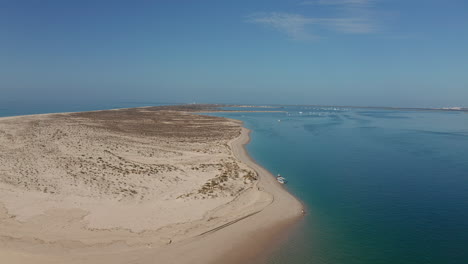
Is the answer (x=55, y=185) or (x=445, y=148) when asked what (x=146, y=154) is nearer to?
(x=55, y=185)

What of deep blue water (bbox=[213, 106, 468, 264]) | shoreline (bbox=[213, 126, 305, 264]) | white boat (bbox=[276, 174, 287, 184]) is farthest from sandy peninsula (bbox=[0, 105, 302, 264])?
deep blue water (bbox=[213, 106, 468, 264])

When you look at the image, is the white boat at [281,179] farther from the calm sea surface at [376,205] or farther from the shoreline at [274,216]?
the calm sea surface at [376,205]

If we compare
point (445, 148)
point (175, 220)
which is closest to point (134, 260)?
point (175, 220)

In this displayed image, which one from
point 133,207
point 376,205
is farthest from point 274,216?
point 133,207

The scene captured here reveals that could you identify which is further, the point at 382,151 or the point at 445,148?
the point at 445,148

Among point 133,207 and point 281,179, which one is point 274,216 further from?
point 133,207

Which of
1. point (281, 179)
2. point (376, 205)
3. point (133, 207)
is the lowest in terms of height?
point (376, 205)

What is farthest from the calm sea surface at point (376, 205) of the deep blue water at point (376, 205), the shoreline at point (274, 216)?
the shoreline at point (274, 216)

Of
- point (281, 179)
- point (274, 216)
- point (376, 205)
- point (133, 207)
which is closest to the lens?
point (133, 207)

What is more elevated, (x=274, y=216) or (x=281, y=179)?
(x=281, y=179)
